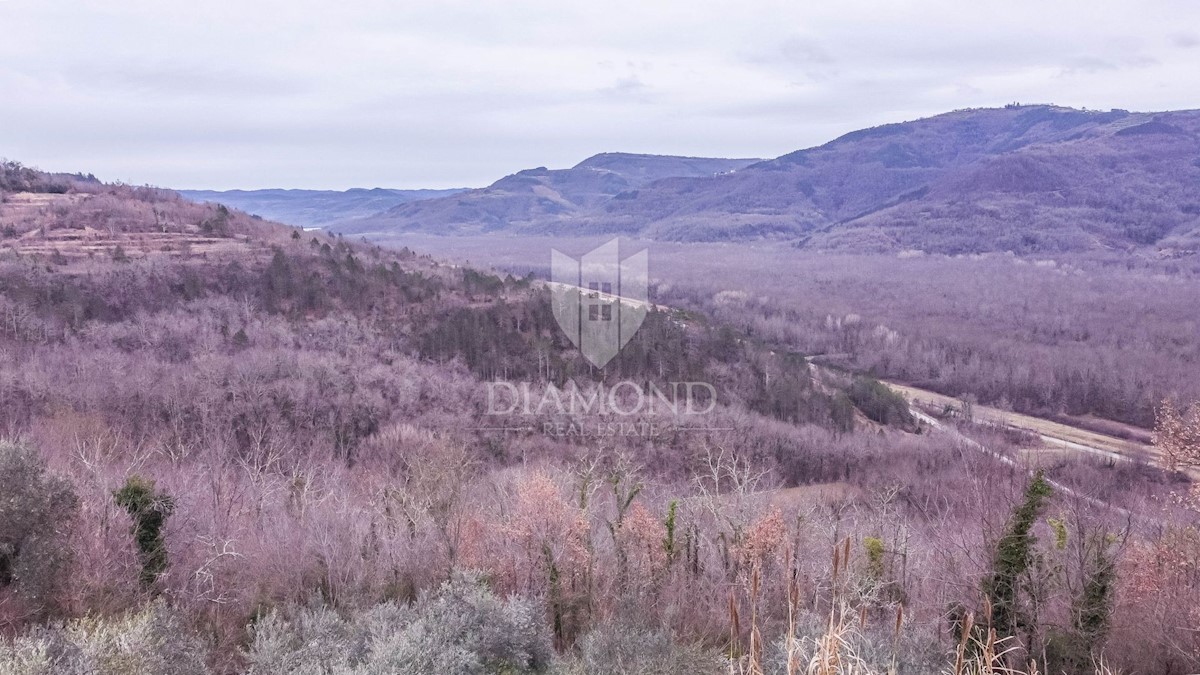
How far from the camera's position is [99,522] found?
13.2 m

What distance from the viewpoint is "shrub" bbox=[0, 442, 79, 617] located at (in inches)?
403

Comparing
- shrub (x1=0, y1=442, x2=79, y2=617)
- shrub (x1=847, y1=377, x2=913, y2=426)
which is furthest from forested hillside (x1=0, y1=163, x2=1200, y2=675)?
shrub (x1=847, y1=377, x2=913, y2=426)

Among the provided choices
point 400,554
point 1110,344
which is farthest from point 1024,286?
point 400,554

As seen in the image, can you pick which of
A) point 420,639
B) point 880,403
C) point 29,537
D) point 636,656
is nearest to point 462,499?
point 29,537

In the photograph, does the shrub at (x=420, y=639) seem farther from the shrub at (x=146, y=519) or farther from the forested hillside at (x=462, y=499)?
the shrub at (x=146, y=519)

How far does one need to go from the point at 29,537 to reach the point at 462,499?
9288 millimetres

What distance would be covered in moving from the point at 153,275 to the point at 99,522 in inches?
1813

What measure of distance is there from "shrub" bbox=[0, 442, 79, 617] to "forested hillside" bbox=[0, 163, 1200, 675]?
4 centimetres

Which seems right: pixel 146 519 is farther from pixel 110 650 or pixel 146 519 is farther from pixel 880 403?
pixel 880 403

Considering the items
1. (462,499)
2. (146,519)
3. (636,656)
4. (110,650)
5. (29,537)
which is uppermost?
(29,537)

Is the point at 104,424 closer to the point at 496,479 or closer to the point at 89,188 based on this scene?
the point at 496,479

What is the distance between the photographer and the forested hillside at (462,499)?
9930 millimetres

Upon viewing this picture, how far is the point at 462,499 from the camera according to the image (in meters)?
18.3

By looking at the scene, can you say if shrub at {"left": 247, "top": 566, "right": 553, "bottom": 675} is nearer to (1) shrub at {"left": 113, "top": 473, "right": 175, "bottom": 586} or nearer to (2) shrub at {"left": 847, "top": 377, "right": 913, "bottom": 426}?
(1) shrub at {"left": 113, "top": 473, "right": 175, "bottom": 586}
